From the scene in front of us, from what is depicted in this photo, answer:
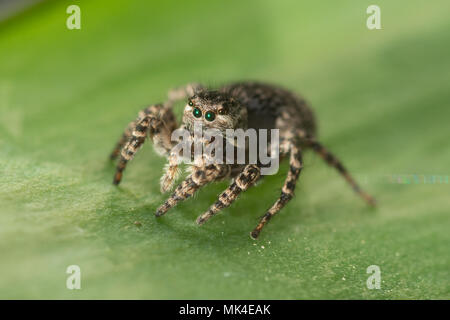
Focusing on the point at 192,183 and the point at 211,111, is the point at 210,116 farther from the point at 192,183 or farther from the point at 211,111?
the point at 192,183

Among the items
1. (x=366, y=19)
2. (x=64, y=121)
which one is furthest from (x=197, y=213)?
(x=366, y=19)

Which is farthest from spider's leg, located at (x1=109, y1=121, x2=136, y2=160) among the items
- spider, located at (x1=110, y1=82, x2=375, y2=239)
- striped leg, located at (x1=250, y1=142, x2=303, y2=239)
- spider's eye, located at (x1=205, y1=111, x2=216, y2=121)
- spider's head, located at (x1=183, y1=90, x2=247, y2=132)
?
striped leg, located at (x1=250, y1=142, x2=303, y2=239)

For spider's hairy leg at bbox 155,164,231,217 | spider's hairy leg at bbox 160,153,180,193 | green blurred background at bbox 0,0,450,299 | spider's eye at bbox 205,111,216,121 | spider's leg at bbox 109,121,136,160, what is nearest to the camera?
green blurred background at bbox 0,0,450,299

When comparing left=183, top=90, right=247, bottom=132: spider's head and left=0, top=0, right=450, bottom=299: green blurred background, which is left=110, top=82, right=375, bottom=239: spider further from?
left=0, top=0, right=450, bottom=299: green blurred background

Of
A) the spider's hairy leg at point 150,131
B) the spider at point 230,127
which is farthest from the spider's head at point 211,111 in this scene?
the spider's hairy leg at point 150,131

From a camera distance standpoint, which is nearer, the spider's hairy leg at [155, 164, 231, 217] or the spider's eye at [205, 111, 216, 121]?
the spider's hairy leg at [155, 164, 231, 217]

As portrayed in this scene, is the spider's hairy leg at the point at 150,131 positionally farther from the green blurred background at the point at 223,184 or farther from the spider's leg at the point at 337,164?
the spider's leg at the point at 337,164
